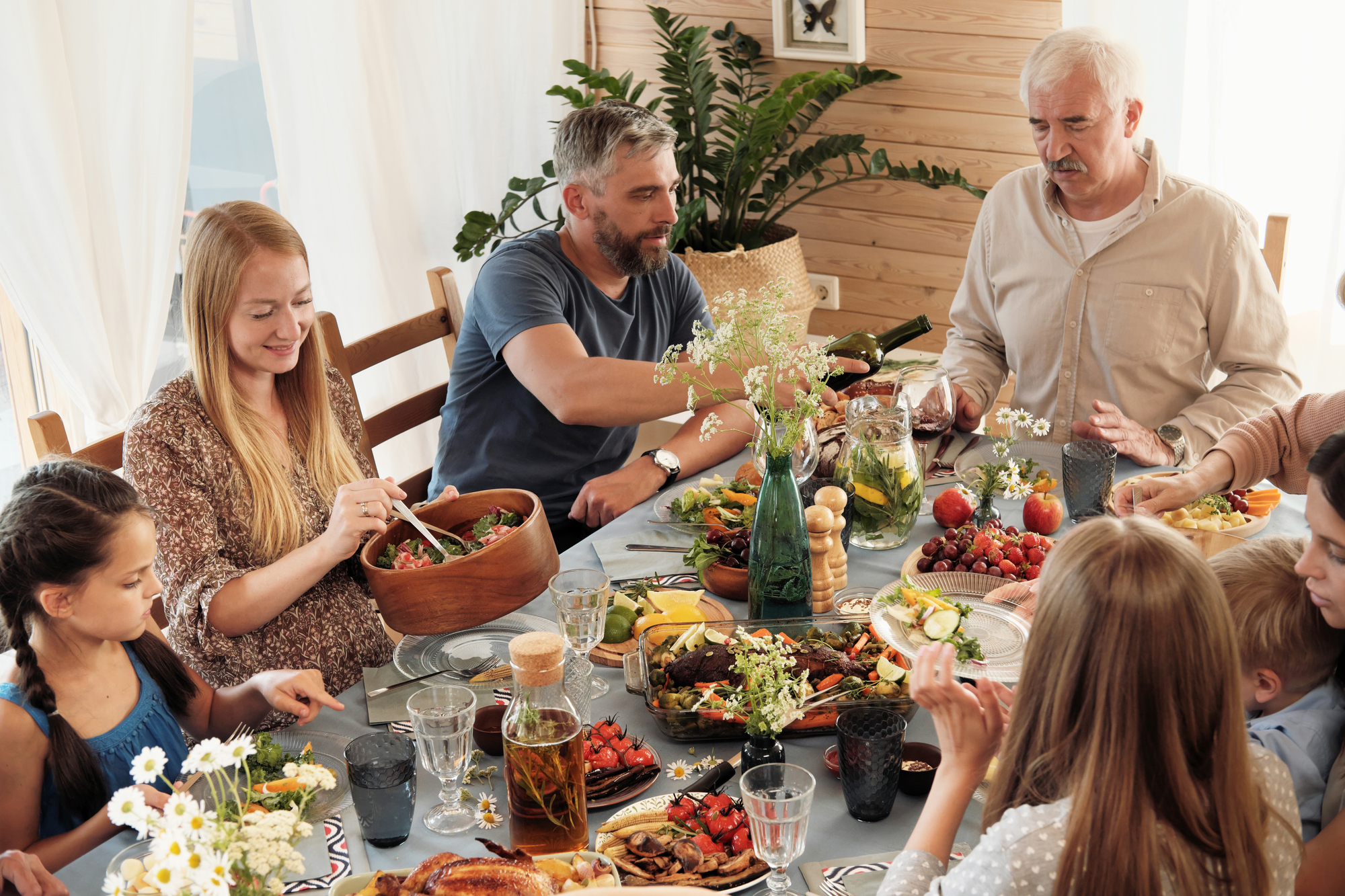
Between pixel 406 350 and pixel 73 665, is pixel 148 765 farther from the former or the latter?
pixel 406 350

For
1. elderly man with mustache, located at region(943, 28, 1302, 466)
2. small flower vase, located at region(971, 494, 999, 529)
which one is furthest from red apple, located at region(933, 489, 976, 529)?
elderly man with mustache, located at region(943, 28, 1302, 466)

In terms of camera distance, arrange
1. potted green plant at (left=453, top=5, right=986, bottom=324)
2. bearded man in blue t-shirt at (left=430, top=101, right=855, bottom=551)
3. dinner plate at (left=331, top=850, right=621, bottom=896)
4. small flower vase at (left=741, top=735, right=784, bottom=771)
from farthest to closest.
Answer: potted green plant at (left=453, top=5, right=986, bottom=324) → bearded man in blue t-shirt at (left=430, top=101, right=855, bottom=551) → small flower vase at (left=741, top=735, right=784, bottom=771) → dinner plate at (left=331, top=850, right=621, bottom=896)

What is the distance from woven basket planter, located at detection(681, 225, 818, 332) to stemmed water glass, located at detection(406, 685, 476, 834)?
2632 mm

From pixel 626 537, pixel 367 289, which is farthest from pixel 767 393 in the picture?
pixel 367 289

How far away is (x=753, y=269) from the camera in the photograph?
378 cm

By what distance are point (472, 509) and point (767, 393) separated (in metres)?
0.60

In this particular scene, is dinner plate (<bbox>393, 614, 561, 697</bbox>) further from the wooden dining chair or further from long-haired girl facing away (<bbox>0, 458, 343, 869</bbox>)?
the wooden dining chair

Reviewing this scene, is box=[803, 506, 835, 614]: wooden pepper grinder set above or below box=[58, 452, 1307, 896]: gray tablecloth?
above

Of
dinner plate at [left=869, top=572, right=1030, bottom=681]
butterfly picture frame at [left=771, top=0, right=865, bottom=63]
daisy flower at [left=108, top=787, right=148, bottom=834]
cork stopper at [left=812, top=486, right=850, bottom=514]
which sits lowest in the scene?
dinner plate at [left=869, top=572, right=1030, bottom=681]

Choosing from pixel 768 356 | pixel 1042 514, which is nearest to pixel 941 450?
pixel 1042 514

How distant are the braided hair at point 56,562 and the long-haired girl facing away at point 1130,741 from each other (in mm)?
1085

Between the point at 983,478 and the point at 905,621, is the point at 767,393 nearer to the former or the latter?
the point at 905,621

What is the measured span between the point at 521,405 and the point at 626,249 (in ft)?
1.42

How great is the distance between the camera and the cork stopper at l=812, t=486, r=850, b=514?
1808 mm
